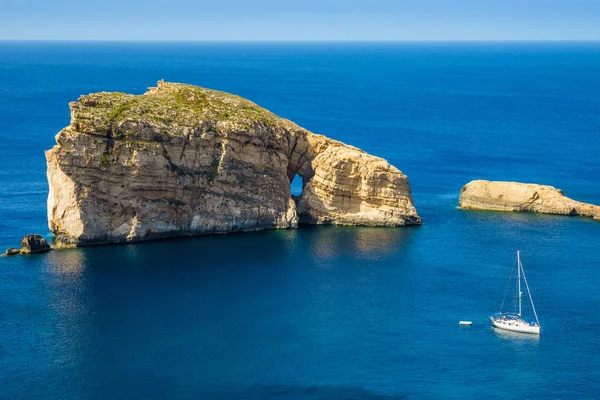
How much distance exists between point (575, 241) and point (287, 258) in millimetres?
35384

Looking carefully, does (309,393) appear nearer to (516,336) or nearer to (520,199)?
(516,336)

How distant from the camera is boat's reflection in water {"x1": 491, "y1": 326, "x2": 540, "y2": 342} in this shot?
276 feet

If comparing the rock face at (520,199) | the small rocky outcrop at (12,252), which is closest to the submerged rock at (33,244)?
the small rocky outcrop at (12,252)

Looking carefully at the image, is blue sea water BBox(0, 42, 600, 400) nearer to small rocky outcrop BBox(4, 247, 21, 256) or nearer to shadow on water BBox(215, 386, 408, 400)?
shadow on water BBox(215, 386, 408, 400)

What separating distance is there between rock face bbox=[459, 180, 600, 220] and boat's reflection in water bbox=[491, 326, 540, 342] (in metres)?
43.7

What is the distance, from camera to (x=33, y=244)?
10431 cm

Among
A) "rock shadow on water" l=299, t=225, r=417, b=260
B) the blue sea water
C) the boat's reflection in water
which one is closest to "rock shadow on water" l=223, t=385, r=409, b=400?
the blue sea water

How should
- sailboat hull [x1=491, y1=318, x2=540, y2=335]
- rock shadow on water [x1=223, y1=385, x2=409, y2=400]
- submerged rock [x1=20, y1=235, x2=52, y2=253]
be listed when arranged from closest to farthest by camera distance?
rock shadow on water [x1=223, y1=385, x2=409, y2=400] < sailboat hull [x1=491, y1=318, x2=540, y2=335] < submerged rock [x1=20, y1=235, x2=52, y2=253]

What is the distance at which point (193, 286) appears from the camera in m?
97.3

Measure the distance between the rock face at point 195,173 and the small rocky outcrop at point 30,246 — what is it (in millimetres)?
3037

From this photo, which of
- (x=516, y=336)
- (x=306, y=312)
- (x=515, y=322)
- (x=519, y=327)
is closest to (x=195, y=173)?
(x=306, y=312)

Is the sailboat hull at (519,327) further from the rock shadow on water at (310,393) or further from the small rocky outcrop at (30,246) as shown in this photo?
the small rocky outcrop at (30,246)

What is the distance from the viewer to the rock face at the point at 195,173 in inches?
→ 4237

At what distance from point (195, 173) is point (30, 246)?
21017 millimetres
